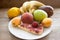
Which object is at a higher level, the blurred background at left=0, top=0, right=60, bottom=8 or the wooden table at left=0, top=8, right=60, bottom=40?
the blurred background at left=0, top=0, right=60, bottom=8

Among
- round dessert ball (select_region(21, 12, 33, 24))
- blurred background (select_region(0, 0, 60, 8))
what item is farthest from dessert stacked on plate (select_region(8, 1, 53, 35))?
blurred background (select_region(0, 0, 60, 8))

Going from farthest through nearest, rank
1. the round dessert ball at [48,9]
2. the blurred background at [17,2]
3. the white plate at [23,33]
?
the blurred background at [17,2] < the round dessert ball at [48,9] < the white plate at [23,33]

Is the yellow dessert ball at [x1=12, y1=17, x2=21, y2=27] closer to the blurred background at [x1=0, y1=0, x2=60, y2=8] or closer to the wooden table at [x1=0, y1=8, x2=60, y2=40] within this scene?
the wooden table at [x1=0, y1=8, x2=60, y2=40]

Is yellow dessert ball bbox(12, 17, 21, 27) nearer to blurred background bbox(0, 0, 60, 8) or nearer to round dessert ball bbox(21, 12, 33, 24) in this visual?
round dessert ball bbox(21, 12, 33, 24)

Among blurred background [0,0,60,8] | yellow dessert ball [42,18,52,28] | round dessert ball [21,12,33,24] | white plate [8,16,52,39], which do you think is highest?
blurred background [0,0,60,8]

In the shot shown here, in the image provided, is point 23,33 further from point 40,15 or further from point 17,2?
point 17,2

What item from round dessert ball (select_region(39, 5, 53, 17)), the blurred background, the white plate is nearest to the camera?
the white plate

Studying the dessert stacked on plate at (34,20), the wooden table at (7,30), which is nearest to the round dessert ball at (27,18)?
the dessert stacked on plate at (34,20)

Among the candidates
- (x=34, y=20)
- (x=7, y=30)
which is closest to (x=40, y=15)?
(x=34, y=20)

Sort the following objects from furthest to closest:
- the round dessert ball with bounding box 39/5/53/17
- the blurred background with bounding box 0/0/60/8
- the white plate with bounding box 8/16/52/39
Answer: the blurred background with bounding box 0/0/60/8, the round dessert ball with bounding box 39/5/53/17, the white plate with bounding box 8/16/52/39

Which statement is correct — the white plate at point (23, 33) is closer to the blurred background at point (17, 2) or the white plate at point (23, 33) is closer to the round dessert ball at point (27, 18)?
the round dessert ball at point (27, 18)

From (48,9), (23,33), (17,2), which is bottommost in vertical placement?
(23,33)

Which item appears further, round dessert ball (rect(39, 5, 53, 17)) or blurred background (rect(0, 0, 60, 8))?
blurred background (rect(0, 0, 60, 8))
